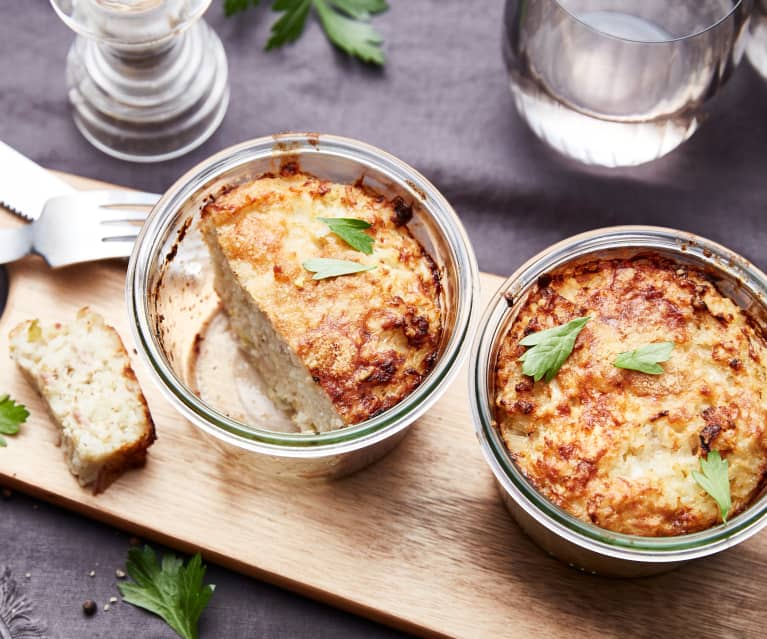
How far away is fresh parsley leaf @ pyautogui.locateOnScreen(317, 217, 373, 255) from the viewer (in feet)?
10.5

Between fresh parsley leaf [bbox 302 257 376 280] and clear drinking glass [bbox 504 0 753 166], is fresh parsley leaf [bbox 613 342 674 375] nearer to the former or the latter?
fresh parsley leaf [bbox 302 257 376 280]

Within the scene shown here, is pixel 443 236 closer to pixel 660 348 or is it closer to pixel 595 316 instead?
pixel 595 316

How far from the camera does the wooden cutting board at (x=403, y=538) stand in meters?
3.30

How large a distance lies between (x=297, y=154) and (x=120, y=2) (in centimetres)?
93

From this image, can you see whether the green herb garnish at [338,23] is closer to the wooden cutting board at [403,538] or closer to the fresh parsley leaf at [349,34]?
the fresh parsley leaf at [349,34]

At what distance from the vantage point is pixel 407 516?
3410 mm

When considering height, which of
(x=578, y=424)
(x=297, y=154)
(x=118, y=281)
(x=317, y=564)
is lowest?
(x=317, y=564)

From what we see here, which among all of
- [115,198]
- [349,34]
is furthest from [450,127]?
[115,198]

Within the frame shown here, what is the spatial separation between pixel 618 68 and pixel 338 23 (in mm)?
1167

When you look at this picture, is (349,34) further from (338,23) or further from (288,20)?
(288,20)

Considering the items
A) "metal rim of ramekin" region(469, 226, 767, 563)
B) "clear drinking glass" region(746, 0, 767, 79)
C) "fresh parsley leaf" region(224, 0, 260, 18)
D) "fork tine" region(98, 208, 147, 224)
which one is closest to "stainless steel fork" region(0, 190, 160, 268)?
"fork tine" region(98, 208, 147, 224)

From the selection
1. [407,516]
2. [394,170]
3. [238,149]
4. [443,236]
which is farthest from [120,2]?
Result: [407,516]

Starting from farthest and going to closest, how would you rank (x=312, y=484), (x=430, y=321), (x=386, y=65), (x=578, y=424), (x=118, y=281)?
(x=386, y=65) → (x=118, y=281) → (x=312, y=484) → (x=430, y=321) → (x=578, y=424)

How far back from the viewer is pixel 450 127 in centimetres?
412
